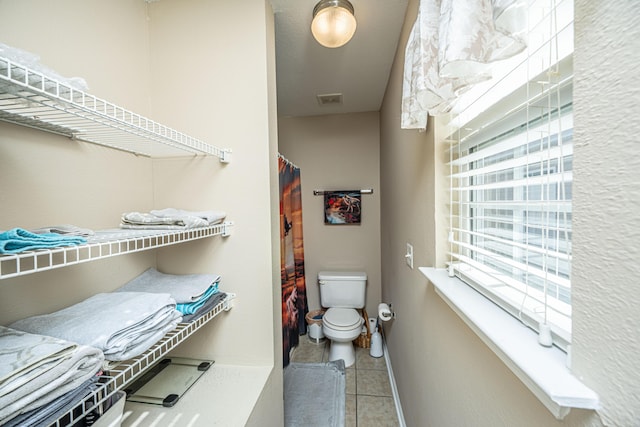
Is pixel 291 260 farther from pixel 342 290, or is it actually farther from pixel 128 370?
pixel 128 370

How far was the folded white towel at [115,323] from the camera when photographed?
1.98 feet

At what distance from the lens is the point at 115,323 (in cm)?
64

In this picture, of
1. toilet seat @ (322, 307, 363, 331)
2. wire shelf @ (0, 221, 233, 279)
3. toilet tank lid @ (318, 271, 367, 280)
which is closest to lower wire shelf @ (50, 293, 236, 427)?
wire shelf @ (0, 221, 233, 279)

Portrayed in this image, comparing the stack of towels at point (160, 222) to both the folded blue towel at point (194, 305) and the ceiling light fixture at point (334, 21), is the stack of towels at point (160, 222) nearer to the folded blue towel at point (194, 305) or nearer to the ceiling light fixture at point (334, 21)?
the folded blue towel at point (194, 305)

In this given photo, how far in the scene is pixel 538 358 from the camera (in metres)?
0.43

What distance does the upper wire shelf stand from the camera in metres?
0.49

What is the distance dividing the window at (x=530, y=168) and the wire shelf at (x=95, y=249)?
95cm

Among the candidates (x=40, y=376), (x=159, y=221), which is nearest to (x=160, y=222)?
(x=159, y=221)

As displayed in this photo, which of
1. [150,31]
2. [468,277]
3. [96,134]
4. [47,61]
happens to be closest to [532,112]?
[468,277]

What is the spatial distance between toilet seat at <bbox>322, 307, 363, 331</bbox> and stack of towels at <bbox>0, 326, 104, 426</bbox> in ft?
5.52

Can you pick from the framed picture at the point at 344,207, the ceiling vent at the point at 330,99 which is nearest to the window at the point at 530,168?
the ceiling vent at the point at 330,99

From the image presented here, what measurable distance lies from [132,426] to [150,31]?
1644 mm

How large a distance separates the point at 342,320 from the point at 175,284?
1.46 m

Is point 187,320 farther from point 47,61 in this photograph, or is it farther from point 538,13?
point 538,13
